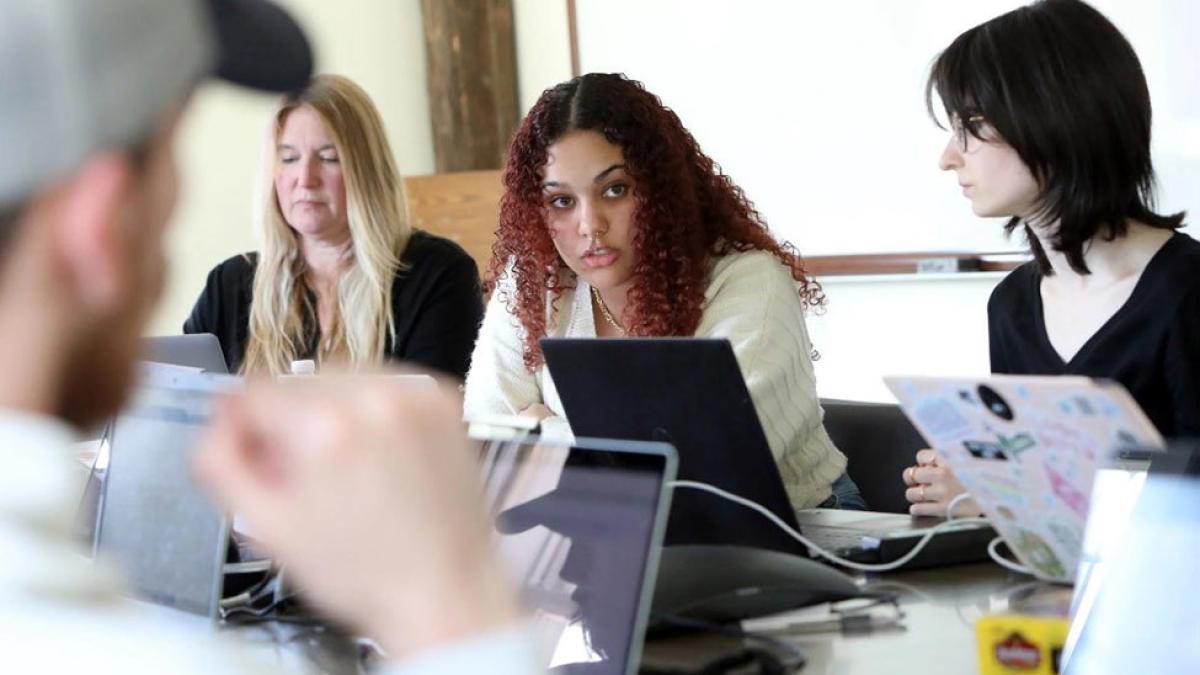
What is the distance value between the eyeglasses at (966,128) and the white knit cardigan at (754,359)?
35 centimetres

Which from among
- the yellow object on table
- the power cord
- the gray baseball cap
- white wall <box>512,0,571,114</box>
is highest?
white wall <box>512,0,571,114</box>

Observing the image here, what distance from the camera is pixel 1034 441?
1.37 metres

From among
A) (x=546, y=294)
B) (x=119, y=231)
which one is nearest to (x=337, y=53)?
(x=546, y=294)

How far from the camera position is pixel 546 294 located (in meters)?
2.65

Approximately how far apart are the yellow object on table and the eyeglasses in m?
1.12

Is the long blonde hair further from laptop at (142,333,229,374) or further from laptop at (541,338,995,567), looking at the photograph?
laptop at (541,338,995,567)

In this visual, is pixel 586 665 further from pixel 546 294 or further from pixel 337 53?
pixel 337 53

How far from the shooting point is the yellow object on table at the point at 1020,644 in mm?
1229

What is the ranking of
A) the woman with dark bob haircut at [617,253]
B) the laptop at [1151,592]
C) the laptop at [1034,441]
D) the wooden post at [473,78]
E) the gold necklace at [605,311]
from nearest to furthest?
the laptop at [1151,592], the laptop at [1034,441], the woman with dark bob haircut at [617,253], the gold necklace at [605,311], the wooden post at [473,78]

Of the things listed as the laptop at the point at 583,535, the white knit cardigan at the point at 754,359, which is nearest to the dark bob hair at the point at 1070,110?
the white knit cardigan at the point at 754,359

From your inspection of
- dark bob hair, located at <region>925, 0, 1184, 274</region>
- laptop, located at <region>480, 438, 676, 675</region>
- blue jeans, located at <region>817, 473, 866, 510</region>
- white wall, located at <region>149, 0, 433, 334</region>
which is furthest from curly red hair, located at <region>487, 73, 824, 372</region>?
white wall, located at <region>149, 0, 433, 334</region>

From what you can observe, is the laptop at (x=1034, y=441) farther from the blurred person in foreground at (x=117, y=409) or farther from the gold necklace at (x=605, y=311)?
the gold necklace at (x=605, y=311)

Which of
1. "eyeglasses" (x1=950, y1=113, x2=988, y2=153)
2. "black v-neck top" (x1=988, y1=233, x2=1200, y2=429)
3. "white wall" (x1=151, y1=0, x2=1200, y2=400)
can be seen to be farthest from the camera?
"white wall" (x1=151, y1=0, x2=1200, y2=400)

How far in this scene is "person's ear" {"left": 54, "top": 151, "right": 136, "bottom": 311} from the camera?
573 mm
